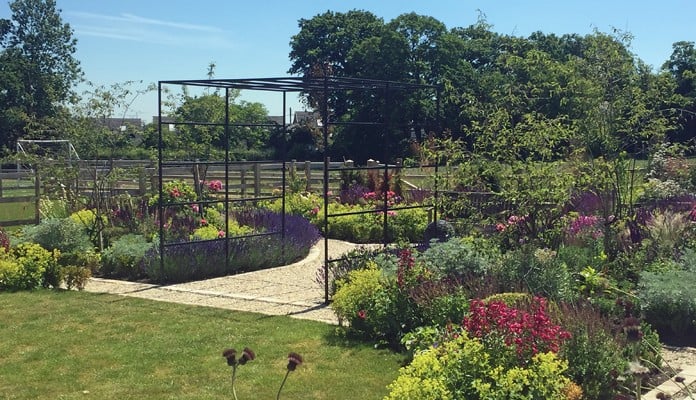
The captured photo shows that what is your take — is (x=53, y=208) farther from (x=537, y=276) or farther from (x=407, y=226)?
(x=537, y=276)

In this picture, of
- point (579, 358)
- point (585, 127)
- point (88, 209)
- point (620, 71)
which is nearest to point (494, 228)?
point (585, 127)

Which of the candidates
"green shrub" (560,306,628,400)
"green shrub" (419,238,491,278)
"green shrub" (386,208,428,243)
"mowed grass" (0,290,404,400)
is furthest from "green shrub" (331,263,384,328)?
"green shrub" (386,208,428,243)

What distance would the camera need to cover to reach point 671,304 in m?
6.43

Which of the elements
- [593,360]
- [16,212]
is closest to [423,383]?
[593,360]

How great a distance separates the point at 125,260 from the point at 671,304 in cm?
738

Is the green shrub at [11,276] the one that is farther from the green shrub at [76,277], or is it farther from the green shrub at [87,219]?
the green shrub at [87,219]

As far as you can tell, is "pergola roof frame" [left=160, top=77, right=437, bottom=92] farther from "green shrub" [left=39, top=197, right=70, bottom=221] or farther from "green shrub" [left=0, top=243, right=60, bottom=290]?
"green shrub" [left=39, top=197, right=70, bottom=221]

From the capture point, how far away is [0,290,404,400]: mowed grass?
528 centimetres

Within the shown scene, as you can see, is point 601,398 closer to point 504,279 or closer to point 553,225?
point 504,279

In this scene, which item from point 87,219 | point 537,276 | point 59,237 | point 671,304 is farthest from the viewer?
point 87,219

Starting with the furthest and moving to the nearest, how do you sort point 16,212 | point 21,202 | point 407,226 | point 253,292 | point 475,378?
point 16,212
point 21,202
point 407,226
point 253,292
point 475,378

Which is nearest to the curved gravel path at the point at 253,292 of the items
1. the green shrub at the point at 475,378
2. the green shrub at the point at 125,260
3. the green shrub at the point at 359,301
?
the green shrub at the point at 125,260

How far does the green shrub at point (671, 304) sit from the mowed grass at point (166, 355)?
8.31 ft

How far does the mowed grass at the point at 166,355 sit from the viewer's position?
5.28m
